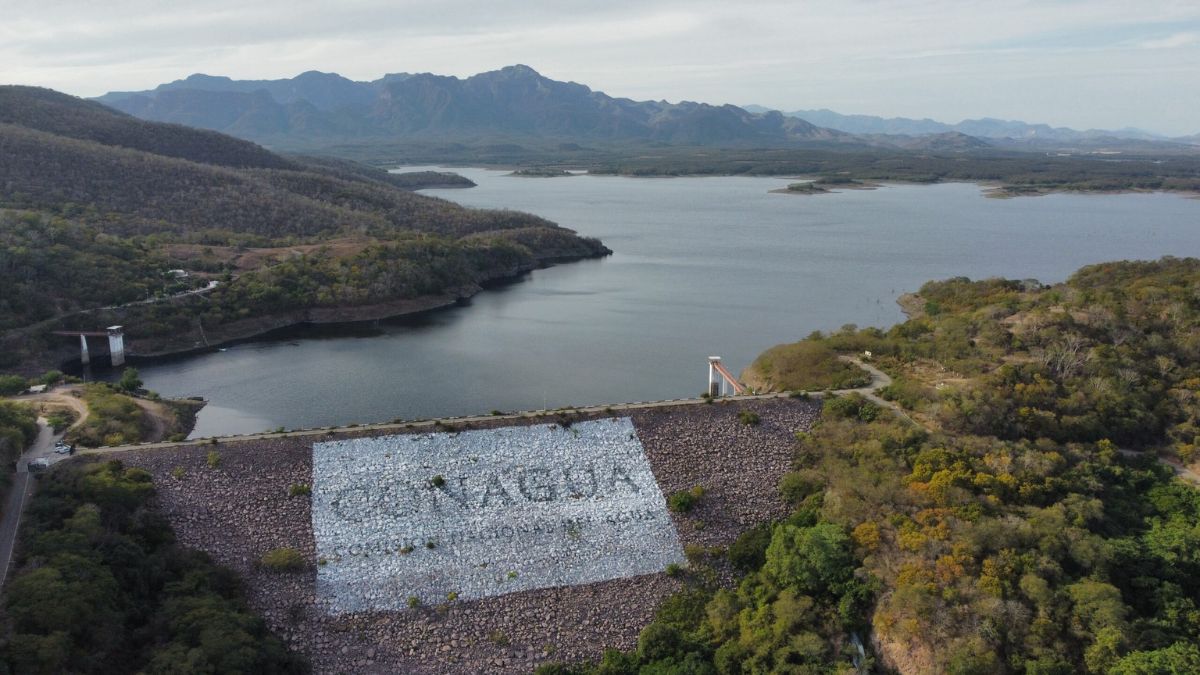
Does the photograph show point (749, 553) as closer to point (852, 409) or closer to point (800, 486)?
point (800, 486)

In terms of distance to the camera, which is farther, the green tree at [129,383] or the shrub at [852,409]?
the green tree at [129,383]

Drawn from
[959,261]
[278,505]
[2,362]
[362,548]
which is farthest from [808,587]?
[959,261]

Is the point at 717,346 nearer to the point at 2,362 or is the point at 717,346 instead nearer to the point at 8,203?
the point at 2,362

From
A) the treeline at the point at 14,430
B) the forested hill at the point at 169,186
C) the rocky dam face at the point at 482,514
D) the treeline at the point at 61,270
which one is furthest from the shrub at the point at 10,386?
the forested hill at the point at 169,186

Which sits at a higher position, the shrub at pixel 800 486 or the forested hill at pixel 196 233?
the forested hill at pixel 196 233

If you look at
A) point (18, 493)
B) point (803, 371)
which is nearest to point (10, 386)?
point (18, 493)

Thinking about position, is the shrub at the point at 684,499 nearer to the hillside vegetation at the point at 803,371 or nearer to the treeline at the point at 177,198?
the hillside vegetation at the point at 803,371
